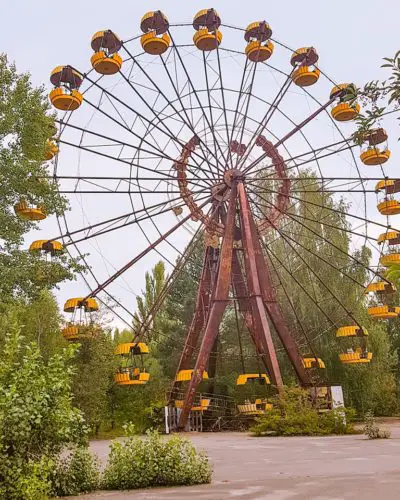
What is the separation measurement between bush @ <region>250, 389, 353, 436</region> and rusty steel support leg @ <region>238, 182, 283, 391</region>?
682 mm

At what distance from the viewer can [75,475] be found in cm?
646

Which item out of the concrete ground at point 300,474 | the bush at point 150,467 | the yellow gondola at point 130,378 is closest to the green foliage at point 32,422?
the bush at point 150,467

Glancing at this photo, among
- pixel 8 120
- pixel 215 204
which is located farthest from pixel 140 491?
pixel 215 204

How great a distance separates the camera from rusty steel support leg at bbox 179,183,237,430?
55.6 feet

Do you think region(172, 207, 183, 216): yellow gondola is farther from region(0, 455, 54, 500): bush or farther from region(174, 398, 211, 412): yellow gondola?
region(0, 455, 54, 500): bush

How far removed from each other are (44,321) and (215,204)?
27.6 feet

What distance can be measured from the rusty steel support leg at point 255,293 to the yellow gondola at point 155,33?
5.36m

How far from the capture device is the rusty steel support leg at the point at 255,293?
54.7 ft

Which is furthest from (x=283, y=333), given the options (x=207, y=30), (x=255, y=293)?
(x=207, y=30)

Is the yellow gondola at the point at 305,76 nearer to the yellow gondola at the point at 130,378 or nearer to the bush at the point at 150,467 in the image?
the yellow gondola at the point at 130,378

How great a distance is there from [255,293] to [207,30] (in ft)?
32.1

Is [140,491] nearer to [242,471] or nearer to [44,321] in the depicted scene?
[242,471]

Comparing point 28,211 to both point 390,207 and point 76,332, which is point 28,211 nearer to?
point 76,332

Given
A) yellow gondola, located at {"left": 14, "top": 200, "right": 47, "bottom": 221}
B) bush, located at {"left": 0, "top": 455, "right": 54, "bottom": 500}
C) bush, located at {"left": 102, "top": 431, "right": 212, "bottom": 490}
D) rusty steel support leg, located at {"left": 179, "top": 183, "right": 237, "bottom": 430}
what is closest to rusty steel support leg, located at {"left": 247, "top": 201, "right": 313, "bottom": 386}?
rusty steel support leg, located at {"left": 179, "top": 183, "right": 237, "bottom": 430}
